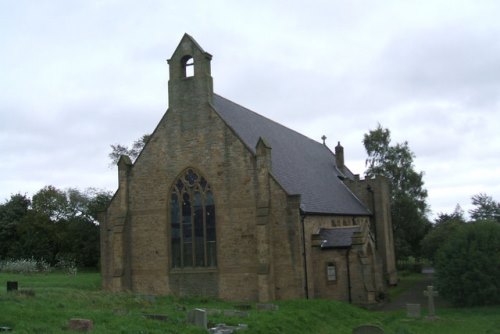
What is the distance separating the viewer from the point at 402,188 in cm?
5434

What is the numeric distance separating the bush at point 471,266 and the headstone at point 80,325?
21321 mm

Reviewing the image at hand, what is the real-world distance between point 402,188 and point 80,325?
4462 cm

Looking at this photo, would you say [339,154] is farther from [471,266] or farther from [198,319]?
[198,319]

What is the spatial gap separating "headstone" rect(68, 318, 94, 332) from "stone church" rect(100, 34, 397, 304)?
47.8ft

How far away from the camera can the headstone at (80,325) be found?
1413 cm

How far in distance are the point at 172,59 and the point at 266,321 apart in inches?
733

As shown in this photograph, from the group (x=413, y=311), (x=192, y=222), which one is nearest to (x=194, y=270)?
(x=192, y=222)

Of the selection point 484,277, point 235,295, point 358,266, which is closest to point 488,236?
point 484,277

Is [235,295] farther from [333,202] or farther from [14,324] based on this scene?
[14,324]

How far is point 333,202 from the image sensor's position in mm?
37281

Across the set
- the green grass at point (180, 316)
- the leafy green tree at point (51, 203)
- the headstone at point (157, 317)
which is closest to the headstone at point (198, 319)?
the green grass at point (180, 316)

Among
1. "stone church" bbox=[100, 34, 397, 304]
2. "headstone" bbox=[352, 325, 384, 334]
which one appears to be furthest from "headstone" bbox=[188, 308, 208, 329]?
"stone church" bbox=[100, 34, 397, 304]

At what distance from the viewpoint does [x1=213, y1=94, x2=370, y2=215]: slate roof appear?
32125mm

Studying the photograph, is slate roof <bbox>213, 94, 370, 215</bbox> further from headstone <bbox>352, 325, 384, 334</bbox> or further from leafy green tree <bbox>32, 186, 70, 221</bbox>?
leafy green tree <bbox>32, 186, 70, 221</bbox>
